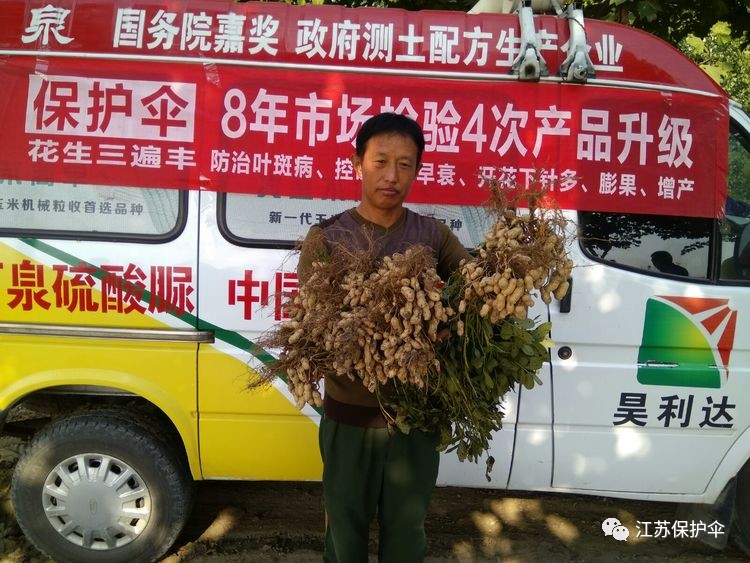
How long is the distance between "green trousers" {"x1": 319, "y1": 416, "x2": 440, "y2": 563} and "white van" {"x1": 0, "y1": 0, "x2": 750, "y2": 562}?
32.9 inches

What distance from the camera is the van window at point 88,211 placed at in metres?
2.79

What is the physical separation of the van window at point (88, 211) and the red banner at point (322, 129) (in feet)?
0.18

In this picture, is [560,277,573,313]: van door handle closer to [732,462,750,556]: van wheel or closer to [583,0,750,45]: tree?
[732,462,750,556]: van wheel

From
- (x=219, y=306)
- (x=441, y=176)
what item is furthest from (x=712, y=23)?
(x=219, y=306)

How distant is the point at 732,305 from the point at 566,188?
0.94 metres

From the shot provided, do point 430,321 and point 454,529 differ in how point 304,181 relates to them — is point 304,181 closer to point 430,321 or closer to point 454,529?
point 430,321

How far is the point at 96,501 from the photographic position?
2928mm

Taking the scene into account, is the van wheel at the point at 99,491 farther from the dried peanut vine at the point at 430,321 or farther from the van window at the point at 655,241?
the van window at the point at 655,241

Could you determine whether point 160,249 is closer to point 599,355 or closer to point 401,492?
point 401,492

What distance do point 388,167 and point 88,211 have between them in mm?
1610

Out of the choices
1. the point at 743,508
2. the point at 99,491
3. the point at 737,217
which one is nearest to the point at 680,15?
the point at 737,217

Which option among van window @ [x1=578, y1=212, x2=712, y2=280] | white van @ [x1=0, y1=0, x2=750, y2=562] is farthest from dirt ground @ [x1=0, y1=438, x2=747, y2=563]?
van window @ [x1=578, y1=212, x2=712, y2=280]

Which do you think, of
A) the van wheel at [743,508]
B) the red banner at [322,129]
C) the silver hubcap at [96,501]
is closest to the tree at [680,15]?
the red banner at [322,129]

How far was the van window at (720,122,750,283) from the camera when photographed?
2824 millimetres
